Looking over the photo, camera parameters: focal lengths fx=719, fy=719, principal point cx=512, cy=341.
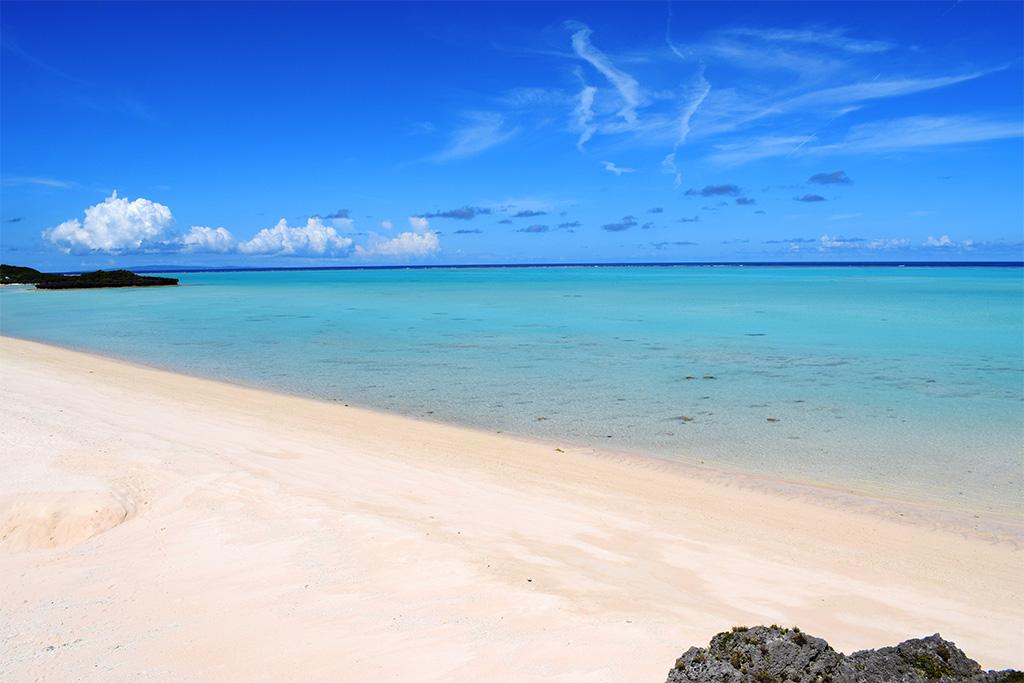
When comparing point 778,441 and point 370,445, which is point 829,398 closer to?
point 778,441

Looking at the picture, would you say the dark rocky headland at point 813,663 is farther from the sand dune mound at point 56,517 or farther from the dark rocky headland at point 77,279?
the dark rocky headland at point 77,279

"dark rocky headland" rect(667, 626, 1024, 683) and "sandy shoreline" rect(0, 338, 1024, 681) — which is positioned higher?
"dark rocky headland" rect(667, 626, 1024, 683)

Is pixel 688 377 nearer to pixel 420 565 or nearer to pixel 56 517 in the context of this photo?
pixel 420 565

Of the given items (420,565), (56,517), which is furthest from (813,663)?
(56,517)

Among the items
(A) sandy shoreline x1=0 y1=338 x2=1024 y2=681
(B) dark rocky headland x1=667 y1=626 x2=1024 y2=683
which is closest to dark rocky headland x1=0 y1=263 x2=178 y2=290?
(A) sandy shoreline x1=0 y1=338 x2=1024 y2=681

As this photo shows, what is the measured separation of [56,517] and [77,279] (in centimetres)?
8823

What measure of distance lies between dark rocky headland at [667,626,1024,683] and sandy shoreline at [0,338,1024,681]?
42.2 inches

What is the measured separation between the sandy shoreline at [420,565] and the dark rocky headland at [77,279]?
82.8 metres

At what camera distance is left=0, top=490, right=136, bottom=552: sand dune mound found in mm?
6133

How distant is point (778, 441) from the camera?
12.0 metres

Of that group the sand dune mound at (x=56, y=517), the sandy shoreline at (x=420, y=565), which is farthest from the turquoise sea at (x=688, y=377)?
the sand dune mound at (x=56, y=517)

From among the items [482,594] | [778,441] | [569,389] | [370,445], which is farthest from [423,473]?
[569,389]

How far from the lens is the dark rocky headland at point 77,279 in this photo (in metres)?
80.2

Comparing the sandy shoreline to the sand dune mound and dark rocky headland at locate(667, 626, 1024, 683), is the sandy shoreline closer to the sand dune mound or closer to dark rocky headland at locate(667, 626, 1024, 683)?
the sand dune mound
